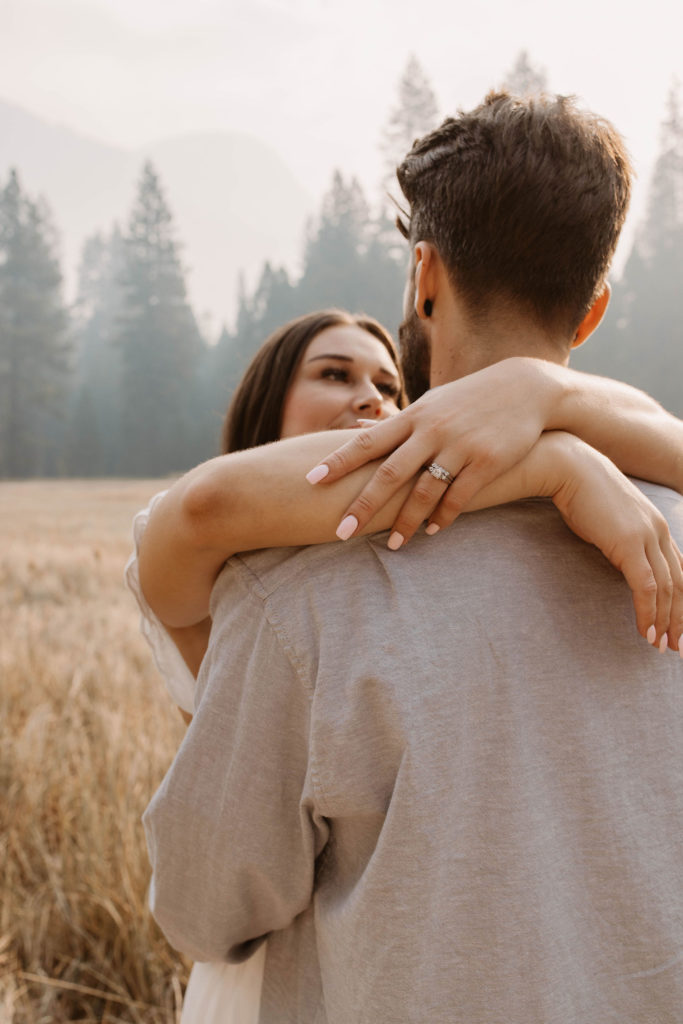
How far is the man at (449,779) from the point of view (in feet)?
3.32

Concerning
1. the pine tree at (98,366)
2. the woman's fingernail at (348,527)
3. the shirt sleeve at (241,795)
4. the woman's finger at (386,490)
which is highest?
the woman's finger at (386,490)

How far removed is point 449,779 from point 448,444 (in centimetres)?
48

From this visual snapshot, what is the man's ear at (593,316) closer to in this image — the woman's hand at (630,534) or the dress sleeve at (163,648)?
the woman's hand at (630,534)

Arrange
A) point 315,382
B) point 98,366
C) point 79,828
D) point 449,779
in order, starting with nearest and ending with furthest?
1. point 449,779
2. point 315,382
3. point 79,828
4. point 98,366

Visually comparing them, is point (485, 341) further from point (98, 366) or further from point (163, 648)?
point (98, 366)

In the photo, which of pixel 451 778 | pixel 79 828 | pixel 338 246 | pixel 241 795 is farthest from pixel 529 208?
pixel 338 246

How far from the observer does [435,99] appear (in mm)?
33250

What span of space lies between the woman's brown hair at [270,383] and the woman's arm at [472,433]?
5.07 ft

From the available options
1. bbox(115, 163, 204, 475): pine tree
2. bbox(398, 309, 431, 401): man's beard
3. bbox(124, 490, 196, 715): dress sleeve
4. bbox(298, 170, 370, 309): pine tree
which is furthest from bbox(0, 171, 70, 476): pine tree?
bbox(398, 309, 431, 401): man's beard

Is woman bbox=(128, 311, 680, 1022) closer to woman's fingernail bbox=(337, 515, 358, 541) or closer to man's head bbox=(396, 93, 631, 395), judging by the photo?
woman's fingernail bbox=(337, 515, 358, 541)

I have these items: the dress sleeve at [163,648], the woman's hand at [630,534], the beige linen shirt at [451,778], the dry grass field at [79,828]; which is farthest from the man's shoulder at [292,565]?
the dry grass field at [79,828]

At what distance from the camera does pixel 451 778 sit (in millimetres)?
1005

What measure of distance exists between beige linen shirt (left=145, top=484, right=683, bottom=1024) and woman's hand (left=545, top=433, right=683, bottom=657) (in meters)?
0.06

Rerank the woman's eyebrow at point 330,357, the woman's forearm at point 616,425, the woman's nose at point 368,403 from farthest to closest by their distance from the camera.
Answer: the woman's eyebrow at point 330,357
the woman's nose at point 368,403
the woman's forearm at point 616,425
